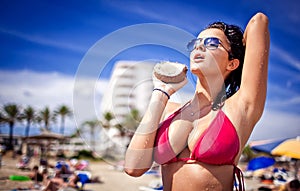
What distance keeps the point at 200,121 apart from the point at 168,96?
239 millimetres

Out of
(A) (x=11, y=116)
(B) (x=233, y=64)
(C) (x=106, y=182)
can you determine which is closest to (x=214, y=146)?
(B) (x=233, y=64)

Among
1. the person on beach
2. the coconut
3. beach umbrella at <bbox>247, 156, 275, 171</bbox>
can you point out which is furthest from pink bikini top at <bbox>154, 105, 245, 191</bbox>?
beach umbrella at <bbox>247, 156, 275, 171</bbox>

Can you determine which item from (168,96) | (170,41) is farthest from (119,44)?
(168,96)

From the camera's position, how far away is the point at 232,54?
184 centimetres

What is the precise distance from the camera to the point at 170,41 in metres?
1.66

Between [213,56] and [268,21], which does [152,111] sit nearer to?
[213,56]

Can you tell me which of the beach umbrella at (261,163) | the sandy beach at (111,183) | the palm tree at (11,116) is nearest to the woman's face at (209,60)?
the sandy beach at (111,183)

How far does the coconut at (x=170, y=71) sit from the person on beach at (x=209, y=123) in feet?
0.10

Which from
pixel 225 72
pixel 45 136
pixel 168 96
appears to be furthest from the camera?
pixel 45 136

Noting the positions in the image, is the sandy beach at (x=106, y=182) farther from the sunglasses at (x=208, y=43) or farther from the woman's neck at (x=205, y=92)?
the sunglasses at (x=208, y=43)

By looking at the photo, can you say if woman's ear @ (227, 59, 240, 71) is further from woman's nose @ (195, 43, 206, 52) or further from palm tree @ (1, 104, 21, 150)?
palm tree @ (1, 104, 21, 150)

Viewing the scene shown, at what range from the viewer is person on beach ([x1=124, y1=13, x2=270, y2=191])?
1621mm

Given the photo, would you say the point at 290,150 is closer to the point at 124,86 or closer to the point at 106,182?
the point at 106,182

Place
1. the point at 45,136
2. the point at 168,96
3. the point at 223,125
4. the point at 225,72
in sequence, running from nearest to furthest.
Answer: the point at 223,125
the point at 168,96
the point at 225,72
the point at 45,136
